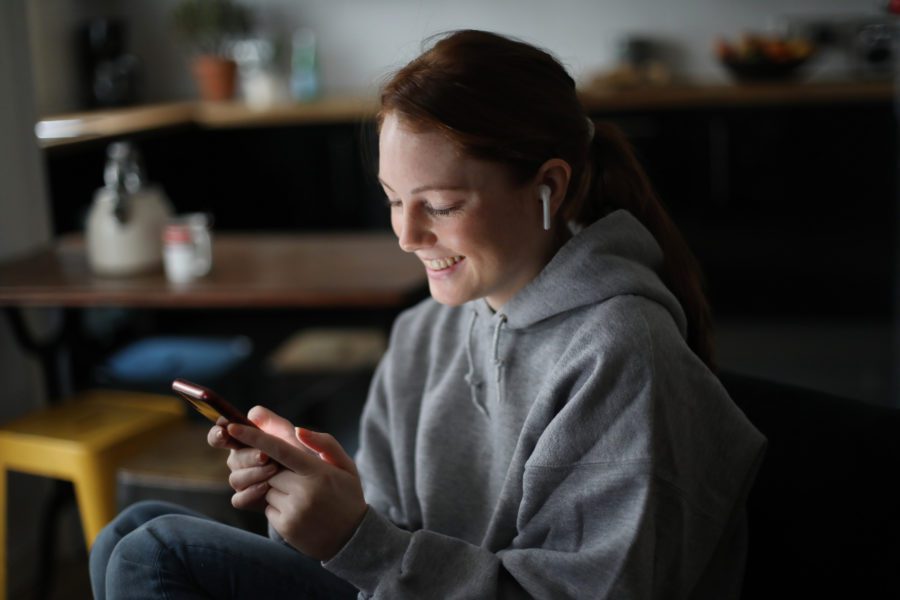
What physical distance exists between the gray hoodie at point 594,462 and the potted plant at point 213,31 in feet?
12.4

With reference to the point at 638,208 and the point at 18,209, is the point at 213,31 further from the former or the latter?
the point at 638,208

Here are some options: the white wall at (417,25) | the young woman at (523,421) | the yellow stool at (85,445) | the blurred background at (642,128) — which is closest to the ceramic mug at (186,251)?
the yellow stool at (85,445)

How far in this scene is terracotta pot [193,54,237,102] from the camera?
488cm

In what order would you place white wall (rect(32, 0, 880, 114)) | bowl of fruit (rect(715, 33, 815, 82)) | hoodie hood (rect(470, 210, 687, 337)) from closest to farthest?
hoodie hood (rect(470, 210, 687, 337)) < bowl of fruit (rect(715, 33, 815, 82)) < white wall (rect(32, 0, 880, 114))

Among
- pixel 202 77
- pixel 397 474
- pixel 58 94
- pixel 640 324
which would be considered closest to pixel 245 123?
pixel 202 77

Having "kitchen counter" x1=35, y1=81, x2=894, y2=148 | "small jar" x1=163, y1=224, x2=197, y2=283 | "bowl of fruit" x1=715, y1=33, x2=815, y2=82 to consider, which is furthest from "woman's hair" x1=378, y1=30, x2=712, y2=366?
"bowl of fruit" x1=715, y1=33, x2=815, y2=82

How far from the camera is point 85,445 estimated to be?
2242 mm

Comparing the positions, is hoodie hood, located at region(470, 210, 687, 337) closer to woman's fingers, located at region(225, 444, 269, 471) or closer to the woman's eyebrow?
the woman's eyebrow

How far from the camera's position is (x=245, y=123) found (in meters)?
4.65

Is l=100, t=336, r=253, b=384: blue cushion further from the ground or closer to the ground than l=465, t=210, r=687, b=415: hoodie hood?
closer to the ground

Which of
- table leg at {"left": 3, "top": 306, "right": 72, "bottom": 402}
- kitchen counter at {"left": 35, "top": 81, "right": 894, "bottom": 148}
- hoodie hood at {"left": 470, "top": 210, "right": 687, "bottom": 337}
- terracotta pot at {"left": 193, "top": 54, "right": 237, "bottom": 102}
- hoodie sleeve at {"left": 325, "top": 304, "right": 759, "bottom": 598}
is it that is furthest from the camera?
terracotta pot at {"left": 193, "top": 54, "right": 237, "bottom": 102}

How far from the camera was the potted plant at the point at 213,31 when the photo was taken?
489cm

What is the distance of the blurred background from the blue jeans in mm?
2258

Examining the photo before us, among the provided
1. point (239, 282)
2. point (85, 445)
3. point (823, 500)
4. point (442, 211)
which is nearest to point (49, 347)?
point (85, 445)
